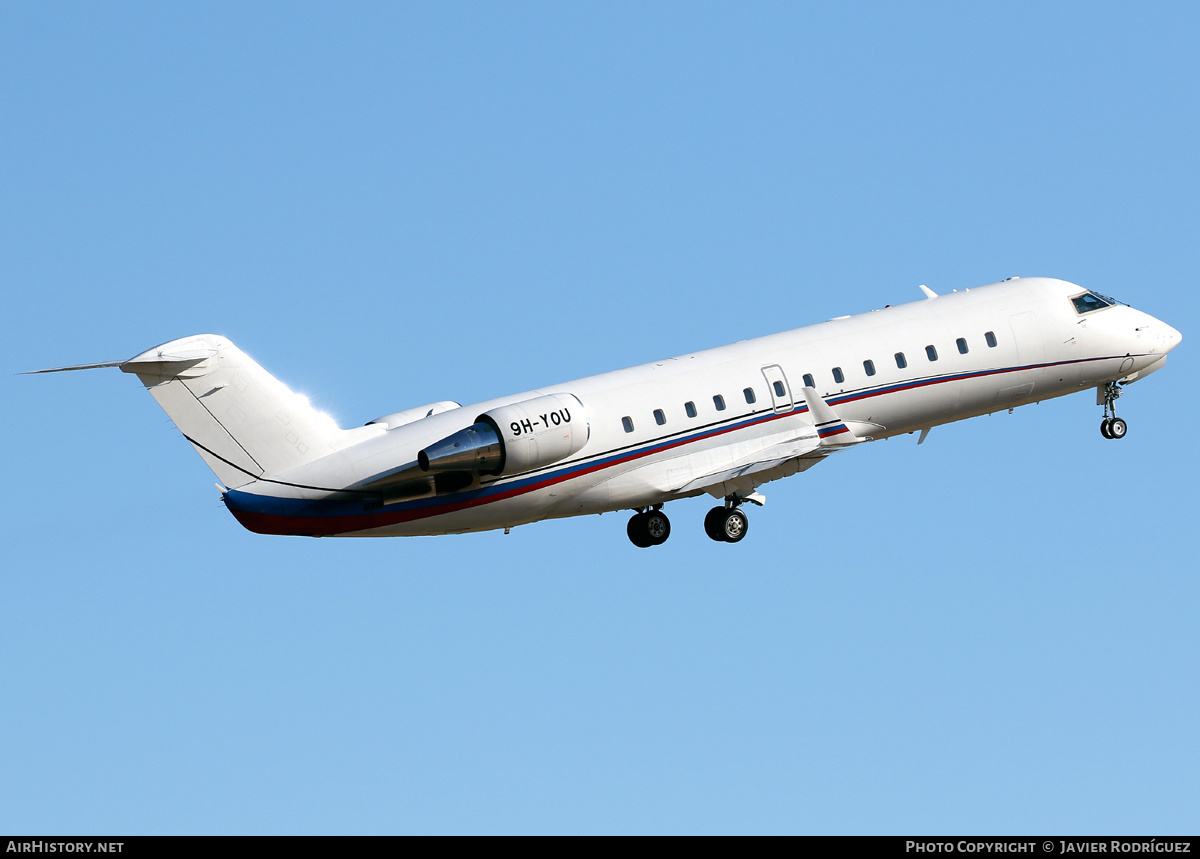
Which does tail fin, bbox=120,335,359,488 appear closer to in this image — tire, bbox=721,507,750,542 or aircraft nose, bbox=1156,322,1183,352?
tire, bbox=721,507,750,542

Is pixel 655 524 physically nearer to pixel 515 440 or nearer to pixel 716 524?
pixel 716 524

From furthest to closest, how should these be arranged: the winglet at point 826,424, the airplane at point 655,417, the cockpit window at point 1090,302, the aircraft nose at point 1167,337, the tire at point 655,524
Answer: the aircraft nose at point 1167,337 < the cockpit window at point 1090,302 < the tire at point 655,524 < the winglet at point 826,424 < the airplane at point 655,417

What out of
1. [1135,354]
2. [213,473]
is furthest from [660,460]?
[1135,354]

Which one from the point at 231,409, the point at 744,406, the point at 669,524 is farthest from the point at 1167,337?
the point at 231,409

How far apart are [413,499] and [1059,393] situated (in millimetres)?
14728

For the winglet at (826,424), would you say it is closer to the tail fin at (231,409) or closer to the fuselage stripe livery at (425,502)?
the fuselage stripe livery at (425,502)

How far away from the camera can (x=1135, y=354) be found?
37.2m

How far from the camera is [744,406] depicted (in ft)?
107

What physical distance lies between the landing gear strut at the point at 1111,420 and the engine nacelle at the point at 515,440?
510 inches

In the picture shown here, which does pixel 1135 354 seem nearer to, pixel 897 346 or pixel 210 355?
pixel 897 346

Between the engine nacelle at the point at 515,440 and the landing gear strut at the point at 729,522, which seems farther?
the landing gear strut at the point at 729,522

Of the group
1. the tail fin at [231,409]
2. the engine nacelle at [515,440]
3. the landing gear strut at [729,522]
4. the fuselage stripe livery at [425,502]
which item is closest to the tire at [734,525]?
the landing gear strut at [729,522]

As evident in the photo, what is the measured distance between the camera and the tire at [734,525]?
110 feet
